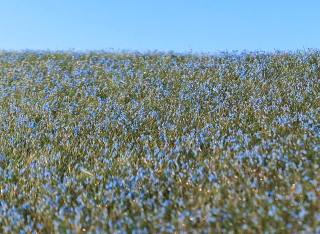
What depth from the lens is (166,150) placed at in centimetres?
541

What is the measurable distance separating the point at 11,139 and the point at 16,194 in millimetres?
1810

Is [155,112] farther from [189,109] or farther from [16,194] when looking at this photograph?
[16,194]

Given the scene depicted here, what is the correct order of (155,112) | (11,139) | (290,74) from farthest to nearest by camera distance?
(290,74), (155,112), (11,139)

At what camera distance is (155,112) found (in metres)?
6.82

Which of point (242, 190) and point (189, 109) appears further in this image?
point (189, 109)

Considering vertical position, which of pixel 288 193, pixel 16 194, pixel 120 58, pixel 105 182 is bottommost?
pixel 16 194

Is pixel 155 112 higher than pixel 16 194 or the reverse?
higher

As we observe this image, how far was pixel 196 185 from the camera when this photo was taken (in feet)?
14.2

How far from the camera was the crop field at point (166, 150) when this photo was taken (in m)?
3.77

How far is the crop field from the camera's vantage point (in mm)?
3770

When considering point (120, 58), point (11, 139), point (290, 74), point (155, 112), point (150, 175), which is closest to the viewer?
point (150, 175)

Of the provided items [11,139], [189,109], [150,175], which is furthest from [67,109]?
[150,175]

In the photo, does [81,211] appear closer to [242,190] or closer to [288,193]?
[242,190]

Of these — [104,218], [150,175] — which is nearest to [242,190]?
[150,175]
